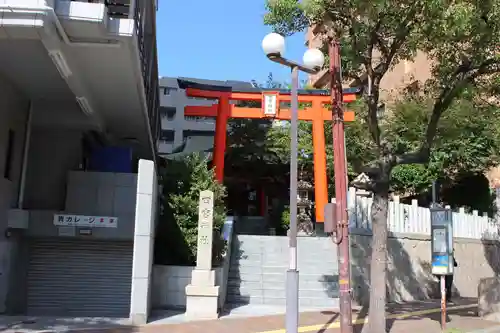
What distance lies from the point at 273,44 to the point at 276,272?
907 cm

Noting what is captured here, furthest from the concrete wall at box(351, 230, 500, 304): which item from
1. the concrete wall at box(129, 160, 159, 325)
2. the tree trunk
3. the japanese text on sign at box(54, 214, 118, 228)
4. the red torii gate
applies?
the japanese text on sign at box(54, 214, 118, 228)

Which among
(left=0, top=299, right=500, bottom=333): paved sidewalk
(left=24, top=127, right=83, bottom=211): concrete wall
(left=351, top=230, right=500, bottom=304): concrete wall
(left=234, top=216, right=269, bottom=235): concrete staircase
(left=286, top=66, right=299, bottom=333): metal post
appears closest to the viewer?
(left=286, top=66, right=299, bottom=333): metal post

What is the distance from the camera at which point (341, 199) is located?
9.68 meters

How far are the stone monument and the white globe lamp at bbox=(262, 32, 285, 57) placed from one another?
15.8 feet

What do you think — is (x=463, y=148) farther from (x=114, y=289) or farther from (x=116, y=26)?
(x=116, y=26)

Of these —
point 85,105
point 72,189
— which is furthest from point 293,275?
point 72,189

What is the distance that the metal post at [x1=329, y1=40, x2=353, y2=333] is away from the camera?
30.6 ft

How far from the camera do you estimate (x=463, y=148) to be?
26.8 m

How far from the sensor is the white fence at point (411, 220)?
1727 cm

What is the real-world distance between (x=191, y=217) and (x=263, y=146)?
15017 millimetres

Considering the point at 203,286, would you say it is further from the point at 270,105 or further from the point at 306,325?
the point at 270,105

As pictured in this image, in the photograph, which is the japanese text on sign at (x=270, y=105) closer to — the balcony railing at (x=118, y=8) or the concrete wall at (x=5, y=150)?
the concrete wall at (x=5, y=150)

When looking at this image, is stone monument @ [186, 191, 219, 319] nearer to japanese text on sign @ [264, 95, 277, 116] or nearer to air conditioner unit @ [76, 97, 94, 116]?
air conditioner unit @ [76, 97, 94, 116]

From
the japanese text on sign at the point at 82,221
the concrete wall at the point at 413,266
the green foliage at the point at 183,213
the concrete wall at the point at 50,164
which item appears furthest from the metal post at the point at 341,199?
the concrete wall at the point at 50,164
